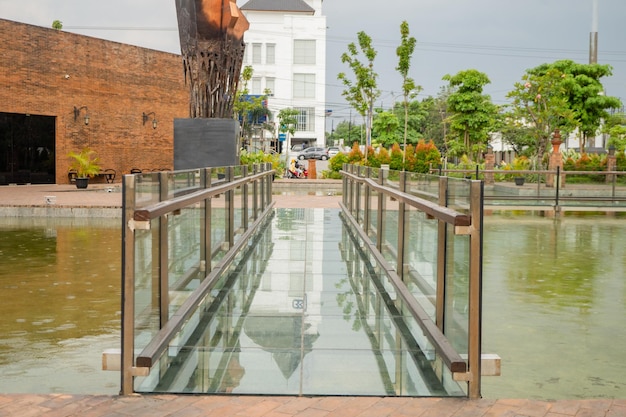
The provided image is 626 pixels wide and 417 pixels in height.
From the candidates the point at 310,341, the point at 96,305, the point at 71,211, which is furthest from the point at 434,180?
the point at 71,211

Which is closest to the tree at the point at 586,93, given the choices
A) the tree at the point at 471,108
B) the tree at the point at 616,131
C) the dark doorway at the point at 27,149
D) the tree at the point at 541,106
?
the tree at the point at 471,108

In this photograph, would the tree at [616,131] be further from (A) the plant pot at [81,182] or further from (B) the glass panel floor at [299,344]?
(B) the glass panel floor at [299,344]

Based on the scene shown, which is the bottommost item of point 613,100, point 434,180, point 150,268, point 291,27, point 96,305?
point 96,305

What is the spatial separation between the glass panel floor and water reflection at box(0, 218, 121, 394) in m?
0.55

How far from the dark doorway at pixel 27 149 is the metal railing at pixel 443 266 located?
25.0m

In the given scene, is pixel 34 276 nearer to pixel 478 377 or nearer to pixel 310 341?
pixel 310 341

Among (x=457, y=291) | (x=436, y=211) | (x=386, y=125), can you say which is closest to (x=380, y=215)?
(x=436, y=211)

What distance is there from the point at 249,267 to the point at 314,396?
4382 mm

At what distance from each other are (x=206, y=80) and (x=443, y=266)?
443 inches

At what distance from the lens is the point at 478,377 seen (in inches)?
157

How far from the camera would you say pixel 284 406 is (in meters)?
3.79

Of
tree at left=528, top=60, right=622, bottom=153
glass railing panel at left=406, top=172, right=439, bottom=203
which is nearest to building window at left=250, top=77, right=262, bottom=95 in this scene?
tree at left=528, top=60, right=622, bottom=153

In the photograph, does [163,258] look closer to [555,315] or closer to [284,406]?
[284,406]

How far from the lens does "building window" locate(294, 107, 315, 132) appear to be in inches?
2911
